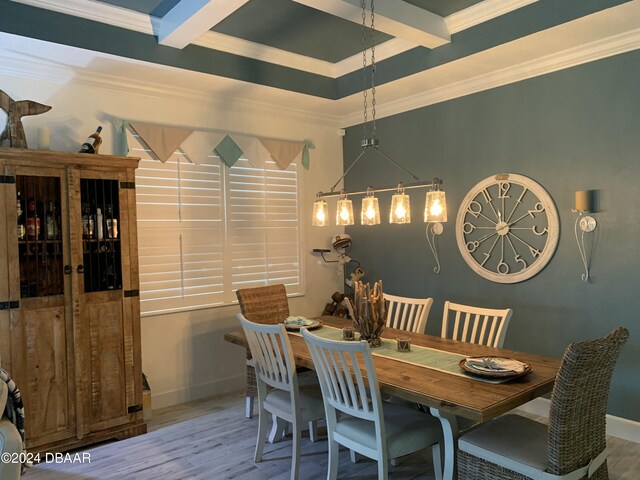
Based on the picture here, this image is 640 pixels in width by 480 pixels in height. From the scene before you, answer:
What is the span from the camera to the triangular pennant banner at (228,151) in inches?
166

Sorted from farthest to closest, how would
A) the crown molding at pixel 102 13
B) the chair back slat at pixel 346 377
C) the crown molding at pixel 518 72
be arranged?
1. the crown molding at pixel 518 72
2. the crown molding at pixel 102 13
3. the chair back slat at pixel 346 377

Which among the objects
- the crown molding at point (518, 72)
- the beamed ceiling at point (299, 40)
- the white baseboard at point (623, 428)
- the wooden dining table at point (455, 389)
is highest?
the beamed ceiling at point (299, 40)

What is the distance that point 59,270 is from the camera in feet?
10.3

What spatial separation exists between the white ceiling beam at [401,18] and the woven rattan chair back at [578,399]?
7.54 ft

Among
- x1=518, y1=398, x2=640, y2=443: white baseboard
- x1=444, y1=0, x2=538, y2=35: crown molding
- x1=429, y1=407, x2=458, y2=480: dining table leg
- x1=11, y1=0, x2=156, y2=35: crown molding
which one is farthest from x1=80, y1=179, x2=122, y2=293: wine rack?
x1=518, y1=398, x2=640, y2=443: white baseboard

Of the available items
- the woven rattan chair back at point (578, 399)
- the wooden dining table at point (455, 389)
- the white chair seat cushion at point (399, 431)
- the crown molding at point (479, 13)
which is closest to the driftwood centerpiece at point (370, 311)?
the wooden dining table at point (455, 389)

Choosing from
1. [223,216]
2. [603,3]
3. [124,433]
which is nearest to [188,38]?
[223,216]

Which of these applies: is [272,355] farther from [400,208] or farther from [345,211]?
[400,208]

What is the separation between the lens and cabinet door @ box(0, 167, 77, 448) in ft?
9.57

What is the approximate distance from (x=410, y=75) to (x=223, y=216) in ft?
6.73

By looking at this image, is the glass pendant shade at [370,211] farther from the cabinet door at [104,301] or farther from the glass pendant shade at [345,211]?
the cabinet door at [104,301]

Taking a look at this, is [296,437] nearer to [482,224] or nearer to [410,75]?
[482,224]

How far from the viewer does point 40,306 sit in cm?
302

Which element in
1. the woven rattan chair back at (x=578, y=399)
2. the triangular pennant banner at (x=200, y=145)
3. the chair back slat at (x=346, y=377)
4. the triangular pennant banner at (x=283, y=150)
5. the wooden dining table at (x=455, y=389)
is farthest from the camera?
the triangular pennant banner at (x=283, y=150)
